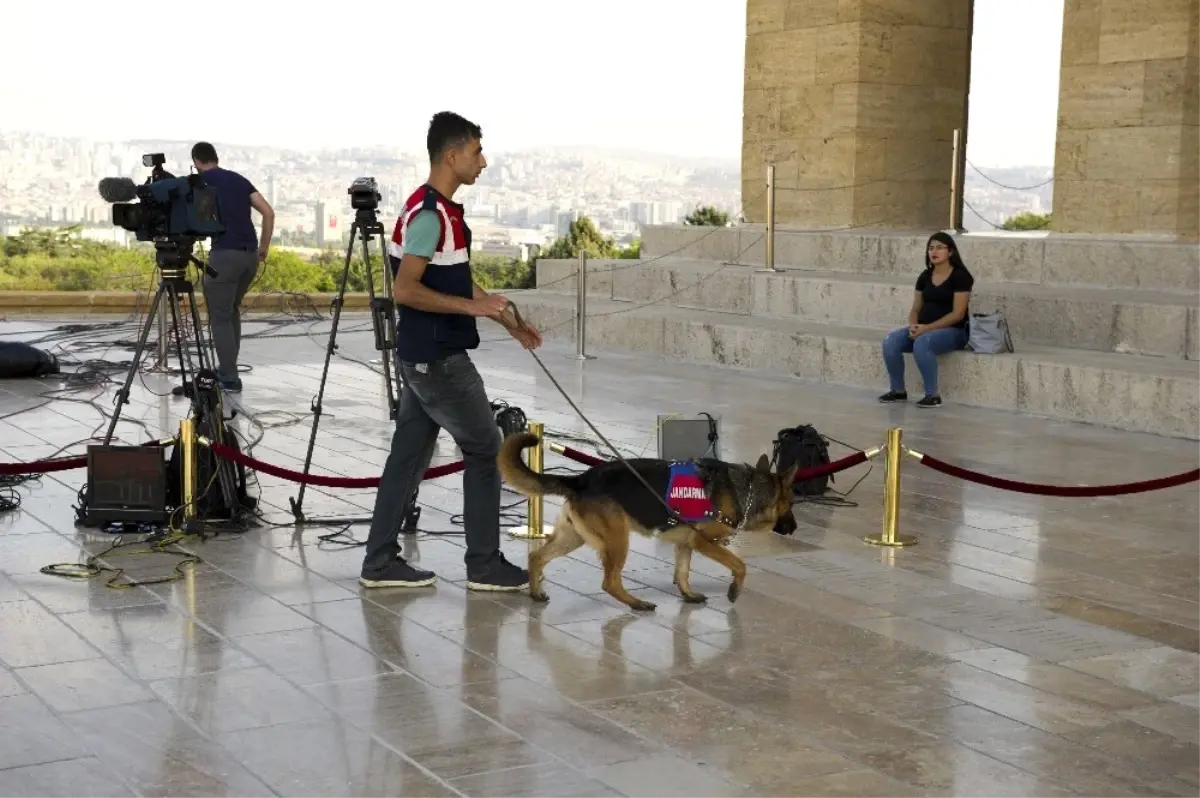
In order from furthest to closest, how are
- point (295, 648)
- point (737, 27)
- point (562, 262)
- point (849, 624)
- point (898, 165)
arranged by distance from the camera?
point (737, 27) → point (562, 262) → point (898, 165) → point (849, 624) → point (295, 648)

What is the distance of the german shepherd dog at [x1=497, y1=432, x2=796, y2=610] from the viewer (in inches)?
234

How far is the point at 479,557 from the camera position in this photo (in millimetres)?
6406

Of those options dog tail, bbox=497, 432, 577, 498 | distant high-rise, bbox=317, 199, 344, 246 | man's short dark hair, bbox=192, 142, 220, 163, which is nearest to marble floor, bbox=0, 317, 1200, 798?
dog tail, bbox=497, 432, 577, 498

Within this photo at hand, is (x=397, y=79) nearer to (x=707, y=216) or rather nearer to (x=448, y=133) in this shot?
(x=707, y=216)

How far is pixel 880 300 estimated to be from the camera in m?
14.3

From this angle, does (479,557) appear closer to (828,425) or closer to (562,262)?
(828,425)

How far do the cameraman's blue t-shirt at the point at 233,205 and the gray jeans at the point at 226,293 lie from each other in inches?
3.4

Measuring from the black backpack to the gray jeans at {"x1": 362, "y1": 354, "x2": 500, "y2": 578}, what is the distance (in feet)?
7.65

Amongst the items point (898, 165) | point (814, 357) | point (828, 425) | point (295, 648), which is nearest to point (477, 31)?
point (898, 165)

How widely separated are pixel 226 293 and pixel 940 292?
5.37m

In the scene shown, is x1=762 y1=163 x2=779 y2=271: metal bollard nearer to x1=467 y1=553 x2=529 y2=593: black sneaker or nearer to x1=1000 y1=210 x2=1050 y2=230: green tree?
x1=1000 y1=210 x2=1050 y2=230: green tree

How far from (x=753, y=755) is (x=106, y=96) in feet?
80.9

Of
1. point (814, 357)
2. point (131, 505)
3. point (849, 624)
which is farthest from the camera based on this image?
point (814, 357)

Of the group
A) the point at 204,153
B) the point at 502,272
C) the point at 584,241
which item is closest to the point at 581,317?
the point at 204,153
